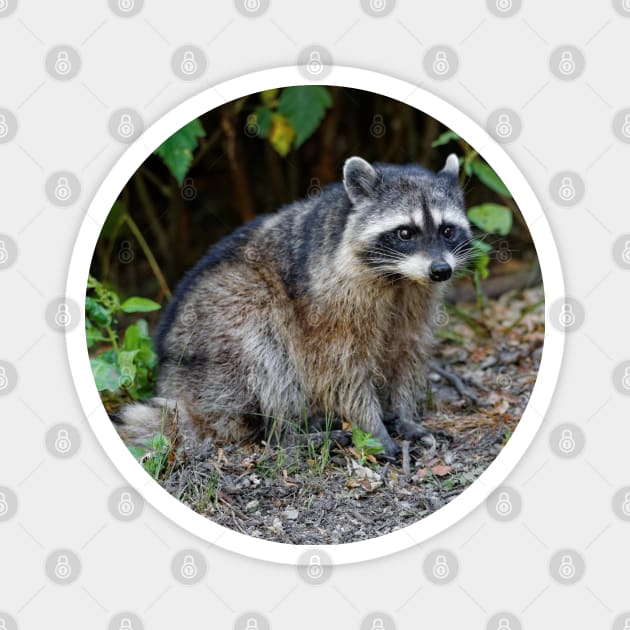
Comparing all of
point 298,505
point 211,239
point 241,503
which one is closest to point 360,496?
point 298,505

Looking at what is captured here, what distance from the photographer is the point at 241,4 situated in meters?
4.71

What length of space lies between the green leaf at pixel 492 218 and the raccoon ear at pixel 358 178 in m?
1.74

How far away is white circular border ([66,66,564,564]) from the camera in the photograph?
189 inches

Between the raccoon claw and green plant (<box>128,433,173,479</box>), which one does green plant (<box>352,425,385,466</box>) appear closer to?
the raccoon claw

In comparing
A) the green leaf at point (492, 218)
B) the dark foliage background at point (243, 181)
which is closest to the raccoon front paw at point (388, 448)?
the green leaf at point (492, 218)

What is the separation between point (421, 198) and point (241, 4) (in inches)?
70.4

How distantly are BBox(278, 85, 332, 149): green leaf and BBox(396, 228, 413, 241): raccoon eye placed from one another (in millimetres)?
2477

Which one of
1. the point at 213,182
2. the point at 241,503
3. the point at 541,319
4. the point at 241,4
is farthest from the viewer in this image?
the point at 213,182

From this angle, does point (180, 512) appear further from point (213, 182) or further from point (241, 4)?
point (213, 182)

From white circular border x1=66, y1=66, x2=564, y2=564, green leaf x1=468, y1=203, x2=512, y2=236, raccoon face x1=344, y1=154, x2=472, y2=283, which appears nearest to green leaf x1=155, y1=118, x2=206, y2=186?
raccoon face x1=344, y1=154, x2=472, y2=283

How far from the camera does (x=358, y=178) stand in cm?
583

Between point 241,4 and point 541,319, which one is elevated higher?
point 541,319

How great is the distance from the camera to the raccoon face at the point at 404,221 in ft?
18.5

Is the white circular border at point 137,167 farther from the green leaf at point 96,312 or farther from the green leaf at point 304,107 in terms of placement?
the green leaf at point 304,107
